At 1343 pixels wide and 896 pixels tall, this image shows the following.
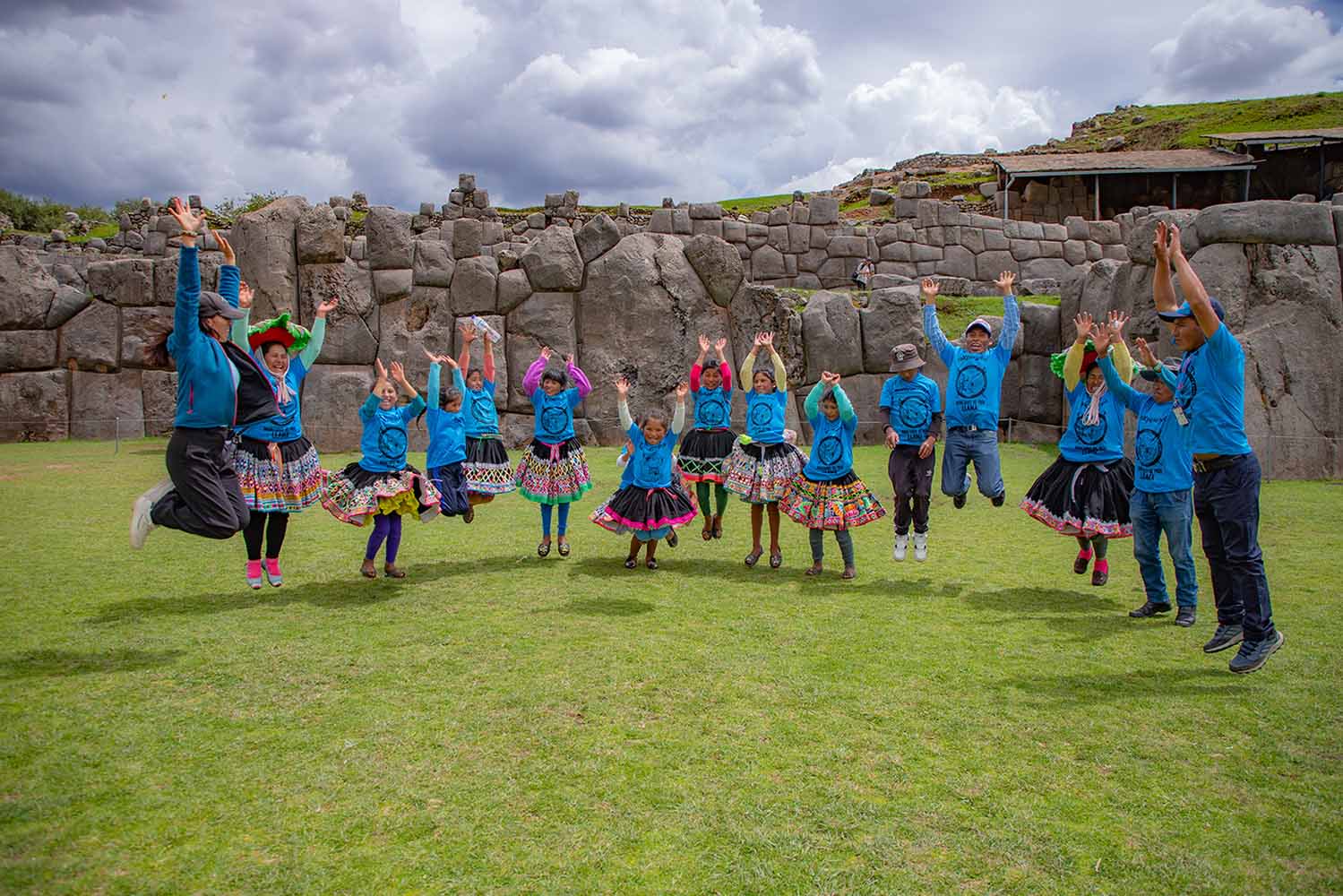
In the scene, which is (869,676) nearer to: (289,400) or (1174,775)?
A: (1174,775)

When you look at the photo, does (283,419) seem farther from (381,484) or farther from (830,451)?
(830,451)

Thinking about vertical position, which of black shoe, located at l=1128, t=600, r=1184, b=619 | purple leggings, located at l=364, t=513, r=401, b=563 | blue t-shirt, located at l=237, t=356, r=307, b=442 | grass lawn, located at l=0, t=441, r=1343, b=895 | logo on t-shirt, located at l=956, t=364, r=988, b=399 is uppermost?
logo on t-shirt, located at l=956, t=364, r=988, b=399

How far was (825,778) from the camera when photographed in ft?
11.9

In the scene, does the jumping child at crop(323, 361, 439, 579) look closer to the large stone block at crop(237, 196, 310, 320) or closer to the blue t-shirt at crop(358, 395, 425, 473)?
the blue t-shirt at crop(358, 395, 425, 473)

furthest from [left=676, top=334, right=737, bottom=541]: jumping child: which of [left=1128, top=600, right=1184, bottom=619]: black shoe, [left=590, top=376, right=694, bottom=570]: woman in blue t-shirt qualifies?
[left=1128, top=600, right=1184, bottom=619]: black shoe

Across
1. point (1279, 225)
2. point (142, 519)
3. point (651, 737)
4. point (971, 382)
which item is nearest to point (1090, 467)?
point (971, 382)

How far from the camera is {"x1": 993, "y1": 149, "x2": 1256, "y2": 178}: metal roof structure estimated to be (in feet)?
92.9

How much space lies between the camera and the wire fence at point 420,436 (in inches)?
480

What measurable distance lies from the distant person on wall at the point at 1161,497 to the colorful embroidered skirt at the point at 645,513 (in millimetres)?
3273

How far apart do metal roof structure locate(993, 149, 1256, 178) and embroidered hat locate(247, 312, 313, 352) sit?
26336mm

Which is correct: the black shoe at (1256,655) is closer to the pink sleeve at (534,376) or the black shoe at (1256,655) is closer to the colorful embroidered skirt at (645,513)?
the colorful embroidered skirt at (645,513)

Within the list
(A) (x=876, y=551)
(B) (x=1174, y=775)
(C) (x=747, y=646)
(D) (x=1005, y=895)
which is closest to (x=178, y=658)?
(C) (x=747, y=646)

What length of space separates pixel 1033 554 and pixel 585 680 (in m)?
5.05

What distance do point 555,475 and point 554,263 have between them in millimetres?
8172
